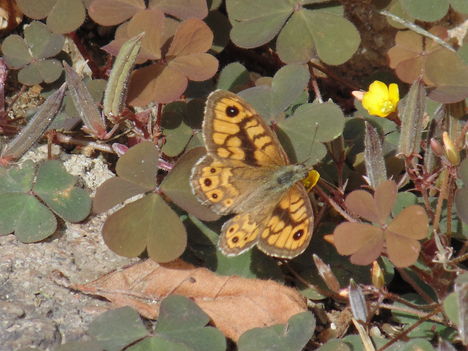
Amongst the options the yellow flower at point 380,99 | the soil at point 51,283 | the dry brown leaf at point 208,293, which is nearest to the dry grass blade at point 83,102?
the soil at point 51,283

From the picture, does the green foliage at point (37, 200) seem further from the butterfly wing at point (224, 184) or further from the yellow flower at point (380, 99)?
the yellow flower at point (380, 99)

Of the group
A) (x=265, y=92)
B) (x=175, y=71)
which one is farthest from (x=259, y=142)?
(x=175, y=71)

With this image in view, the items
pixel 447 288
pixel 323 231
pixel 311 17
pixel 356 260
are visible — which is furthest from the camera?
pixel 311 17

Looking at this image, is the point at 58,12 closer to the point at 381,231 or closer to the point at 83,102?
the point at 83,102

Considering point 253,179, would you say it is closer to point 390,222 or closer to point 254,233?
point 254,233

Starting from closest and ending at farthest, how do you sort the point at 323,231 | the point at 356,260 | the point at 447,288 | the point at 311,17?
the point at 356,260 < the point at 447,288 < the point at 323,231 < the point at 311,17

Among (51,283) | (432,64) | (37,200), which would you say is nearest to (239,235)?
(51,283)
